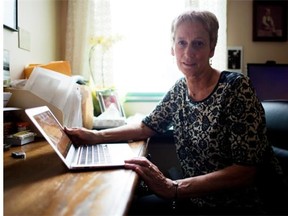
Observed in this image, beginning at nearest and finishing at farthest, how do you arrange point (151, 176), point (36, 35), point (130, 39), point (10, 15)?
point (151, 176)
point (10, 15)
point (36, 35)
point (130, 39)

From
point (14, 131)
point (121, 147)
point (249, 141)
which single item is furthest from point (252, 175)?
point (14, 131)

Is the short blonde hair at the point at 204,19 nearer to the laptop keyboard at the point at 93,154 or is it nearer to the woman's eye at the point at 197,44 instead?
the woman's eye at the point at 197,44

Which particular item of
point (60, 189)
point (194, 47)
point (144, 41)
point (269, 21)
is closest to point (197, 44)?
point (194, 47)

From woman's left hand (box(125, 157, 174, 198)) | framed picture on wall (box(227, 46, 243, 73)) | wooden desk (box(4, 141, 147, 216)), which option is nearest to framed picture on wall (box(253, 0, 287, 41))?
framed picture on wall (box(227, 46, 243, 73))

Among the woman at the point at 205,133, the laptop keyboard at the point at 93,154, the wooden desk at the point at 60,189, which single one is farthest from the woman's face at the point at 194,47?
the wooden desk at the point at 60,189

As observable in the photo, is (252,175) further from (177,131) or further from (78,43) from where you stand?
(78,43)

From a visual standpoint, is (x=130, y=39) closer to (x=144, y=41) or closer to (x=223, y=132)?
(x=144, y=41)

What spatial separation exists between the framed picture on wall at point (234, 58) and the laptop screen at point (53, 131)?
1555 mm

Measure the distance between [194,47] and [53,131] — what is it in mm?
620

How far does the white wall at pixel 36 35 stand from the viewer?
61.4 inches

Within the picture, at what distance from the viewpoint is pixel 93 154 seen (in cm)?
103

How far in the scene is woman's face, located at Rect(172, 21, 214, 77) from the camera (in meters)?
1.18

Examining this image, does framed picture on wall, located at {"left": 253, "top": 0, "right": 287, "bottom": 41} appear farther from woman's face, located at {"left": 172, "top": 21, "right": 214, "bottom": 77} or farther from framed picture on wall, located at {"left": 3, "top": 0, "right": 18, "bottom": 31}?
framed picture on wall, located at {"left": 3, "top": 0, "right": 18, "bottom": 31}

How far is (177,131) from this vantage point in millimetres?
1261
